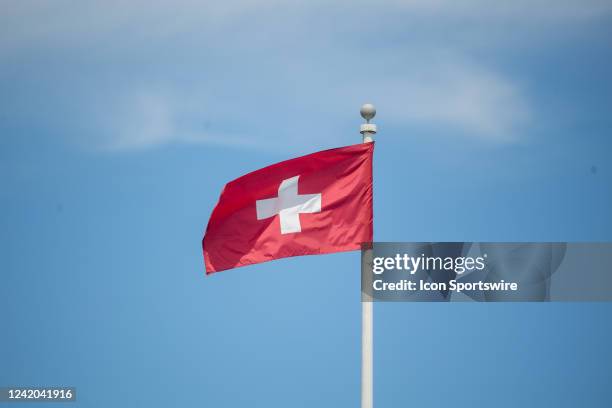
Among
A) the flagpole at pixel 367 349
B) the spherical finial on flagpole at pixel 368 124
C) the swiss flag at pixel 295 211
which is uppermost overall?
the spherical finial on flagpole at pixel 368 124

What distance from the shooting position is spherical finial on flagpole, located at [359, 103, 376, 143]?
48.0 feet

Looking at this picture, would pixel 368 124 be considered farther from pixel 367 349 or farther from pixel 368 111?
pixel 367 349

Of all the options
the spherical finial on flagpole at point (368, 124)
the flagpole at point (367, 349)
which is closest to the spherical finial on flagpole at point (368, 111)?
the spherical finial on flagpole at point (368, 124)

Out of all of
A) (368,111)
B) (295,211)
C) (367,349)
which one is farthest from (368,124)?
(367,349)

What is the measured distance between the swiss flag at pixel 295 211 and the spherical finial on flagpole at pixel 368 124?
19cm

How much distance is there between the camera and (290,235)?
15102 millimetres

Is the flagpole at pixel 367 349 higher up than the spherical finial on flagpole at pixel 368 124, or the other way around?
the spherical finial on flagpole at pixel 368 124

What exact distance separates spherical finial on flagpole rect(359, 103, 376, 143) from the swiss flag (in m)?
0.19

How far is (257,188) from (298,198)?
3.35ft

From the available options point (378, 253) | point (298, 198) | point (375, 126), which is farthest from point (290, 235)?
point (375, 126)

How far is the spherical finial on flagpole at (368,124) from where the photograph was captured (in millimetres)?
14617

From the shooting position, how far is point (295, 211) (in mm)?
15188

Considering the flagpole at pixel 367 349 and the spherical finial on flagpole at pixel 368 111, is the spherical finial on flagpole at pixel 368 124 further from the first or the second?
the flagpole at pixel 367 349

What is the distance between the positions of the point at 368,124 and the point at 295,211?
2425mm
